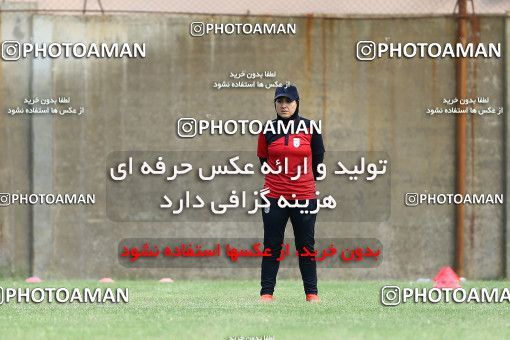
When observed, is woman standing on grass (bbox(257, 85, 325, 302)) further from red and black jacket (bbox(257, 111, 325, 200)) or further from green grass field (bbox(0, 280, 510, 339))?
green grass field (bbox(0, 280, 510, 339))

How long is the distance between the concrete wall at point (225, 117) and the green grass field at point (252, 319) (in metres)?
4.25

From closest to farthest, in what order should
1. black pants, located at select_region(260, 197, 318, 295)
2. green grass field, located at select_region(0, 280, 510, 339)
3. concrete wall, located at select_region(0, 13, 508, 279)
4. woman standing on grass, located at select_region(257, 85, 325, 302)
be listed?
green grass field, located at select_region(0, 280, 510, 339)
woman standing on grass, located at select_region(257, 85, 325, 302)
black pants, located at select_region(260, 197, 318, 295)
concrete wall, located at select_region(0, 13, 508, 279)

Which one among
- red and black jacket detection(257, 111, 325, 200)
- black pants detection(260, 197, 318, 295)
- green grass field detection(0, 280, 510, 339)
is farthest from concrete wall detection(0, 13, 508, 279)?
red and black jacket detection(257, 111, 325, 200)

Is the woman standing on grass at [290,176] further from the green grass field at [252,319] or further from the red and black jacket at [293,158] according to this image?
the green grass field at [252,319]

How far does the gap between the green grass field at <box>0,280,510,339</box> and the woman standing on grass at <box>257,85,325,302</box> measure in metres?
0.52

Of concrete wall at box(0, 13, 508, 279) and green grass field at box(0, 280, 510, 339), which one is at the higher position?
concrete wall at box(0, 13, 508, 279)

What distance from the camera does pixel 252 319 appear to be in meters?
9.37

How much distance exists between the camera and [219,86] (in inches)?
656

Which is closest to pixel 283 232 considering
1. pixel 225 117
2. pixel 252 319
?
pixel 252 319

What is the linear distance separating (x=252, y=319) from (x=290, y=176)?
153 centimetres

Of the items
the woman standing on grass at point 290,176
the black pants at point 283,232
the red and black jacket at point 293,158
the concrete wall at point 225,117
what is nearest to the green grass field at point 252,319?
the black pants at point 283,232

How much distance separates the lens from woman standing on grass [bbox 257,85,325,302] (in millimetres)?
10461

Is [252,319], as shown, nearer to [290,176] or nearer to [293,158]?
[290,176]

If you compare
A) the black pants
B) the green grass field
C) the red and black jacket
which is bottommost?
the green grass field
